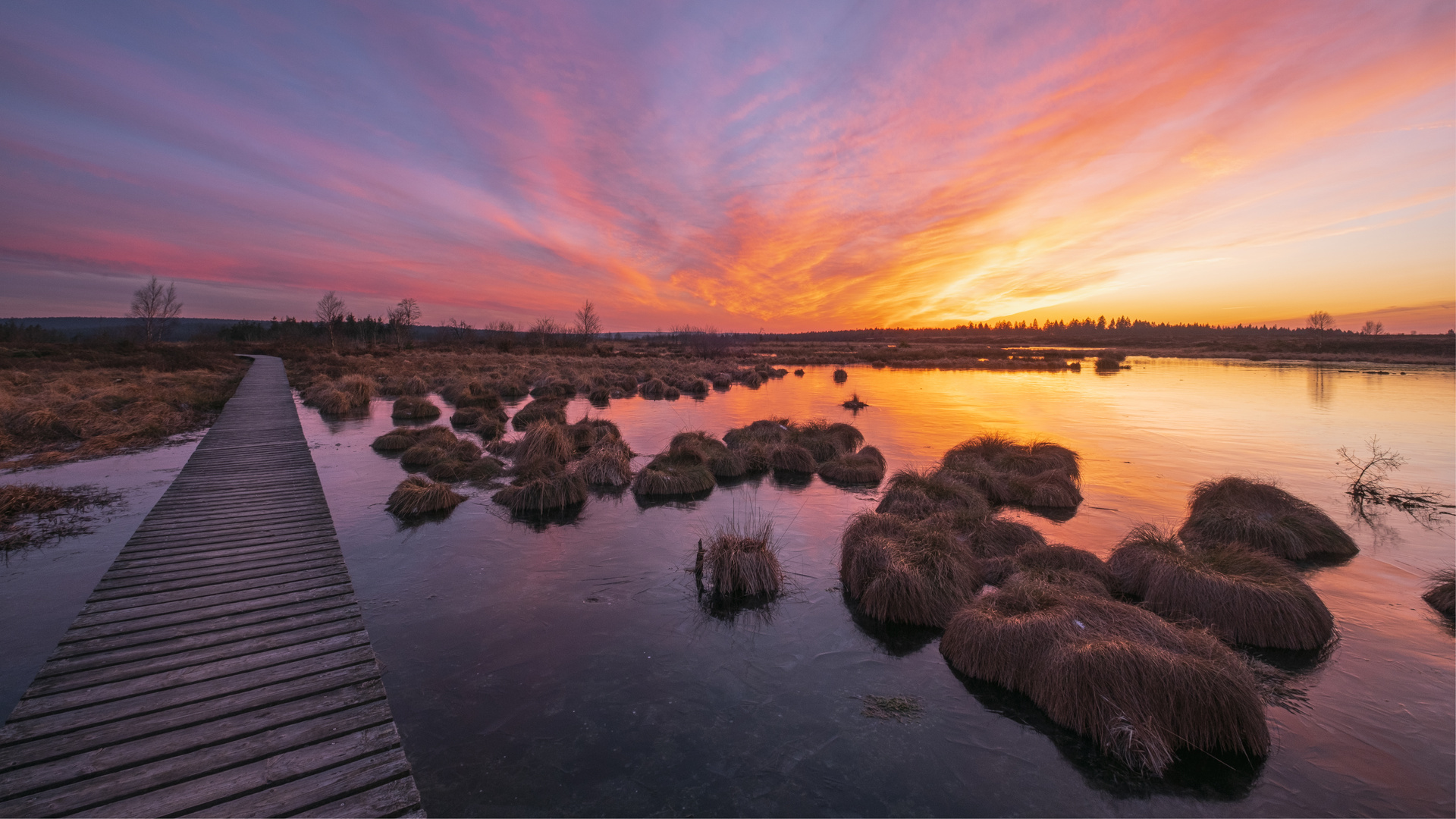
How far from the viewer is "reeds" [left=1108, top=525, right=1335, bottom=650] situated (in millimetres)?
8602

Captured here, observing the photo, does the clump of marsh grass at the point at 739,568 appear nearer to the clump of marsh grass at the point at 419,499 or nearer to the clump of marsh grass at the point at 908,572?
the clump of marsh grass at the point at 908,572

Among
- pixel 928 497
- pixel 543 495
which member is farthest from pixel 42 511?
pixel 928 497

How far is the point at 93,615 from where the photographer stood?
7070 mm

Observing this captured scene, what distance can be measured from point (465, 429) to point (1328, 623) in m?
28.4

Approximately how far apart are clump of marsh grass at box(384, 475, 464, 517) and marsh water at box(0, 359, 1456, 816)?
0.47m

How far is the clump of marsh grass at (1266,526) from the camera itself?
1212 cm

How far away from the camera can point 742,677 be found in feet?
26.5

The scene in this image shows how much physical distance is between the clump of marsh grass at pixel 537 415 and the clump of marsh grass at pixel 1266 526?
23.0m

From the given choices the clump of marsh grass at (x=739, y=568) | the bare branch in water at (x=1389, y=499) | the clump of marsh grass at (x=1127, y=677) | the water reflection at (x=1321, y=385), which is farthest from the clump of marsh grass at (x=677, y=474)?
the water reflection at (x=1321, y=385)

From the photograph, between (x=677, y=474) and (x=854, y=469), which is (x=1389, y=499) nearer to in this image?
(x=854, y=469)

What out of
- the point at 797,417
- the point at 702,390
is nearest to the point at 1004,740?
the point at 797,417

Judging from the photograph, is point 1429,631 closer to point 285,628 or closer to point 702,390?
point 285,628

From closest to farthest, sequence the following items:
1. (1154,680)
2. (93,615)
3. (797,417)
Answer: (1154,680), (93,615), (797,417)

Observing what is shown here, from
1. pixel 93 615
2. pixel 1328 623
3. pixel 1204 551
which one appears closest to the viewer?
pixel 93 615
